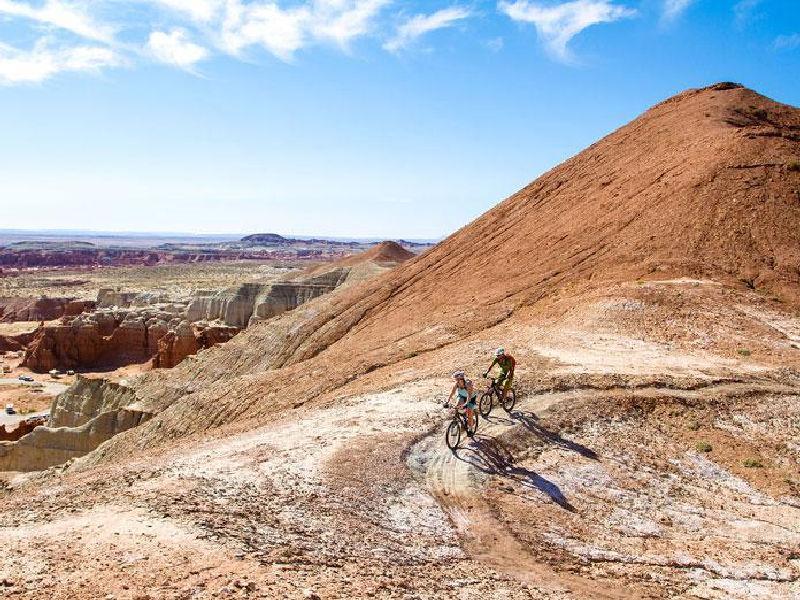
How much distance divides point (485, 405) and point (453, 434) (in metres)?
2.08

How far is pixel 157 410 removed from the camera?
1170 inches

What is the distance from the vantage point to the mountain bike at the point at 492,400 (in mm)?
14102

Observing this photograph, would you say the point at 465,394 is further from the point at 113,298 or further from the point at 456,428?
the point at 113,298

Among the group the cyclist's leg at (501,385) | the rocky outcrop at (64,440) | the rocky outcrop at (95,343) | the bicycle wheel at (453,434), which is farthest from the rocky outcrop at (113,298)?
the bicycle wheel at (453,434)

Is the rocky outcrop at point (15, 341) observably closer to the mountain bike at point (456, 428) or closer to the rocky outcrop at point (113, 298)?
the rocky outcrop at point (113, 298)

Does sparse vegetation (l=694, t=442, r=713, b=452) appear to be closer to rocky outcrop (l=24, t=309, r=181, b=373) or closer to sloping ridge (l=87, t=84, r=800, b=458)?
sloping ridge (l=87, t=84, r=800, b=458)

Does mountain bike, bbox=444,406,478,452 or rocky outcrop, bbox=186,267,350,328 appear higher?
mountain bike, bbox=444,406,478,452

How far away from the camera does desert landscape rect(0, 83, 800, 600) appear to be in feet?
27.3

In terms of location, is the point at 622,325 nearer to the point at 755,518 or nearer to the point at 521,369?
the point at 521,369

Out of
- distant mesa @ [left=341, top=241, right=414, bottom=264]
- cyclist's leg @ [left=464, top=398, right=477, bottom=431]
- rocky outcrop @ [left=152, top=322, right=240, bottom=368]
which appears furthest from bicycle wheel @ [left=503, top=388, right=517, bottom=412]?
distant mesa @ [left=341, top=241, right=414, bottom=264]

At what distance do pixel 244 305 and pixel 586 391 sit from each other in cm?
5091

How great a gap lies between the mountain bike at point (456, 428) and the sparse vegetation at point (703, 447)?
4.75m

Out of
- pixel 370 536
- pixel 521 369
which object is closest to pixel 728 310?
pixel 521 369

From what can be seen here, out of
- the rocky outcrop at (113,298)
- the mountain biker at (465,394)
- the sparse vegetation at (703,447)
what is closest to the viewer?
the mountain biker at (465,394)
